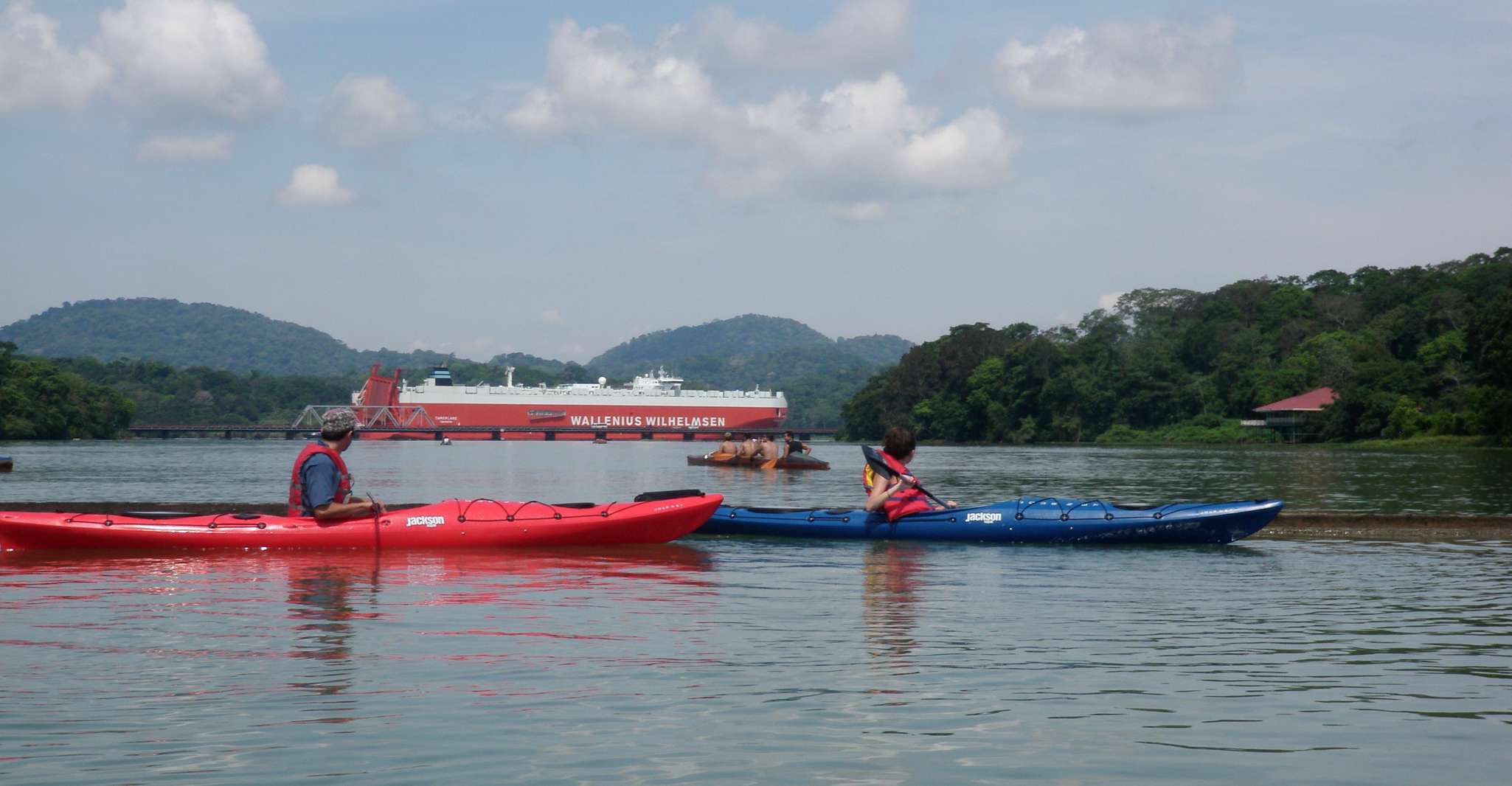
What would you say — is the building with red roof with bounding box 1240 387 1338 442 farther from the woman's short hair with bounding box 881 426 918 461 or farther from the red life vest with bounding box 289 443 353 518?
the red life vest with bounding box 289 443 353 518

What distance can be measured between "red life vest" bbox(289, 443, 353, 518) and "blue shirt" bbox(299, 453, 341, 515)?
0.02m

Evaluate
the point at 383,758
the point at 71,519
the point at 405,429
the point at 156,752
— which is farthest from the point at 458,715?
the point at 405,429

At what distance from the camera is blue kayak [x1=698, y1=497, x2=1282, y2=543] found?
14211mm

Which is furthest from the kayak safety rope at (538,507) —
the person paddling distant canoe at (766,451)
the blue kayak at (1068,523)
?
the person paddling distant canoe at (766,451)

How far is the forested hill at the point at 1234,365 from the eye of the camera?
66438mm

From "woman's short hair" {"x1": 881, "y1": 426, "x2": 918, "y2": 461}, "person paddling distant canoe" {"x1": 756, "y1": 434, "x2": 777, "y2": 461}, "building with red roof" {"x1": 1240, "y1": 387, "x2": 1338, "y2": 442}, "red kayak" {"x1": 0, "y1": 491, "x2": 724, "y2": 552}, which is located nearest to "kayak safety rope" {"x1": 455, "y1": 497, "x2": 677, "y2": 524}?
"red kayak" {"x1": 0, "y1": 491, "x2": 724, "y2": 552}

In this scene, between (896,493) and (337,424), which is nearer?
(337,424)

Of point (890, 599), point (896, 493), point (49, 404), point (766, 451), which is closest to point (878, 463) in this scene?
point (896, 493)

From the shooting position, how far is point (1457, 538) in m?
15.0

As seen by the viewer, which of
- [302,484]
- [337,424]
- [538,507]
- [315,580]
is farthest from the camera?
[538,507]

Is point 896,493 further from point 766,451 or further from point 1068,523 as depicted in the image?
point 766,451

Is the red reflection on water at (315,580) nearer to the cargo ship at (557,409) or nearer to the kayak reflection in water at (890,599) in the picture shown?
the kayak reflection in water at (890,599)

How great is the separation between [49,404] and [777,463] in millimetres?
69529

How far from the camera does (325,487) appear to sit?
12.8 m
